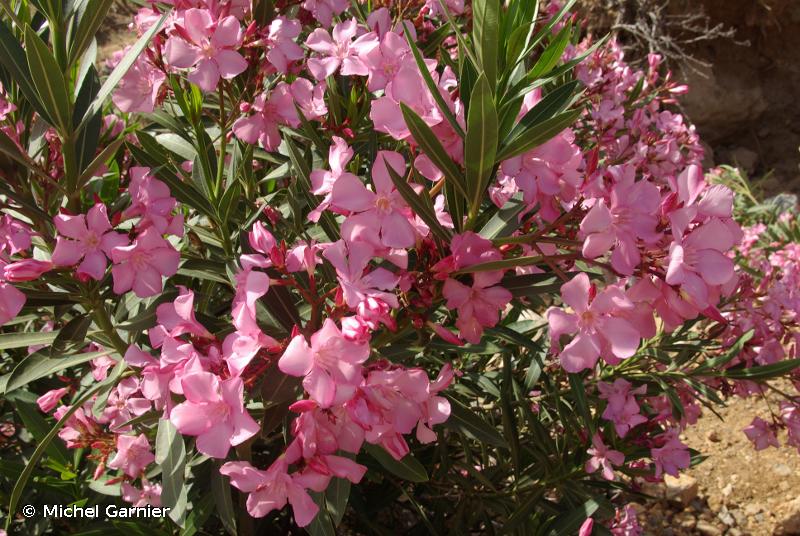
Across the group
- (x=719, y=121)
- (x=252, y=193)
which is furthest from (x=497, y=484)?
(x=719, y=121)

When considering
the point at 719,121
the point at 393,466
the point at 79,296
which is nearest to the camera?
the point at 79,296

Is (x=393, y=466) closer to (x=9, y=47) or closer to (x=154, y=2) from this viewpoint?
(x=9, y=47)

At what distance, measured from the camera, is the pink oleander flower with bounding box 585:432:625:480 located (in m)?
1.63

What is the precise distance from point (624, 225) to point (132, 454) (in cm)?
103

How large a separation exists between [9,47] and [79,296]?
40 centimetres

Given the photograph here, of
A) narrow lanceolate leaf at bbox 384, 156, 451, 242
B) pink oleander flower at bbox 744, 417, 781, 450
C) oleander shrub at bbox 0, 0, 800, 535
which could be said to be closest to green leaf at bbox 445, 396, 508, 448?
oleander shrub at bbox 0, 0, 800, 535

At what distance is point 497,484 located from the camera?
1943mm

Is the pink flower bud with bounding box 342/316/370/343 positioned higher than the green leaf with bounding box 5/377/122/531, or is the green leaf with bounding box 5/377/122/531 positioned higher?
the pink flower bud with bounding box 342/316/370/343

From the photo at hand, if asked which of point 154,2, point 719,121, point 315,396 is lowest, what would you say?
point 719,121

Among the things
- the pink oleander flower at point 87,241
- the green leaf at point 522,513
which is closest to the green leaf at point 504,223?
the pink oleander flower at point 87,241

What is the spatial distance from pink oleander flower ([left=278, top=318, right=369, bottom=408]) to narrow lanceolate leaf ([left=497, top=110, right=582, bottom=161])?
0.34 m

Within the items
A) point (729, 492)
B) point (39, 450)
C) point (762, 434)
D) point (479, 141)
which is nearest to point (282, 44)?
point (479, 141)

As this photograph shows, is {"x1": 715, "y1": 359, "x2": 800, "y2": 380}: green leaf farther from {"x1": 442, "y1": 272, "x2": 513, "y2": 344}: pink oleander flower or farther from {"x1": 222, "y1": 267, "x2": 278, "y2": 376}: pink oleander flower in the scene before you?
{"x1": 222, "y1": 267, "x2": 278, "y2": 376}: pink oleander flower

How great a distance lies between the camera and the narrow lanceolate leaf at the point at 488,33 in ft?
2.97
